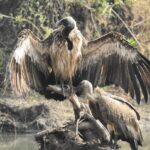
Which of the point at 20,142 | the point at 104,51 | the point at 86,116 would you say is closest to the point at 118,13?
the point at 20,142

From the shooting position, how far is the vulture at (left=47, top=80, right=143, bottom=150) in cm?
1046

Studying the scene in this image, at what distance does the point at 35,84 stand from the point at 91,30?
26.4ft

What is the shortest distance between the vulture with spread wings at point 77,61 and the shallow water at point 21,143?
9.05ft

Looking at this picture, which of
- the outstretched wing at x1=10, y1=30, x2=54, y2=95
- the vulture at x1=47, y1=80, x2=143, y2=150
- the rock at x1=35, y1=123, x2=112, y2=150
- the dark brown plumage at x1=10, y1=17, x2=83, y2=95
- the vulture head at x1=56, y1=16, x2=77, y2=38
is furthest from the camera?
the vulture head at x1=56, y1=16, x2=77, y2=38

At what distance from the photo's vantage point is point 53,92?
10.6 m

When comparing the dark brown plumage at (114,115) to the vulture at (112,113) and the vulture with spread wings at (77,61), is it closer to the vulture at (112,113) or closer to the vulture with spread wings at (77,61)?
the vulture at (112,113)

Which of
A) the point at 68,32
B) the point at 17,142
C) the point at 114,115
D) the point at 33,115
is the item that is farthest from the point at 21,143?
the point at 68,32

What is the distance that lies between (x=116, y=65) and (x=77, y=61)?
0.67 meters

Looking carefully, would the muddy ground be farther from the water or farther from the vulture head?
the vulture head

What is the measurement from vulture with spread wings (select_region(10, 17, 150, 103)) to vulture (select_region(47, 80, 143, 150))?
0.36 meters

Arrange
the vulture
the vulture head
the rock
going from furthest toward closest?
the vulture head
the vulture
the rock

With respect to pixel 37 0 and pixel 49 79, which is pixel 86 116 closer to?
pixel 49 79

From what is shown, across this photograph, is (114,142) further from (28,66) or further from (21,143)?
(21,143)

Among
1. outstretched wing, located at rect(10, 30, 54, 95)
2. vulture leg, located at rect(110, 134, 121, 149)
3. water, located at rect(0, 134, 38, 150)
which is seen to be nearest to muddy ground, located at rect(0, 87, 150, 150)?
water, located at rect(0, 134, 38, 150)
